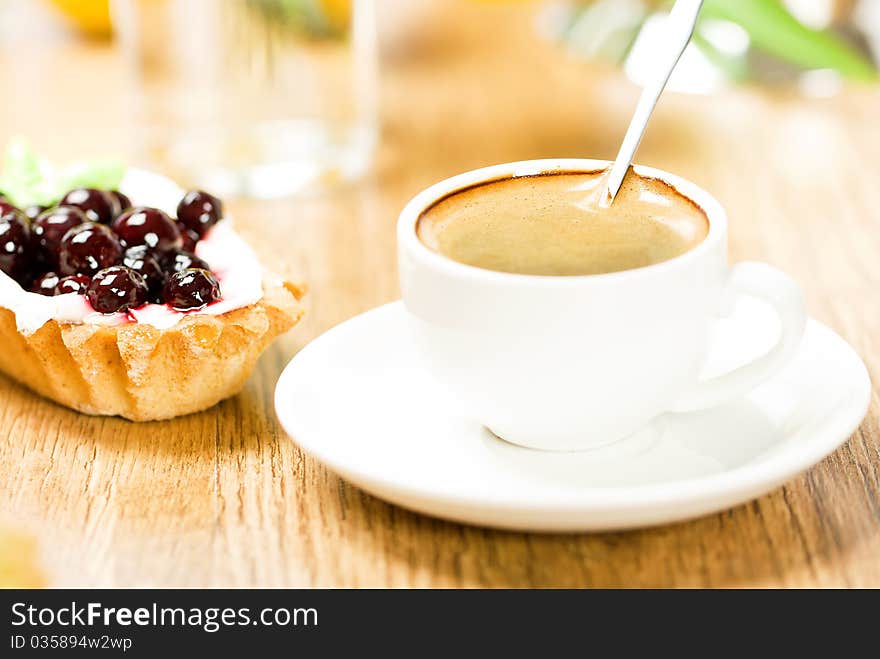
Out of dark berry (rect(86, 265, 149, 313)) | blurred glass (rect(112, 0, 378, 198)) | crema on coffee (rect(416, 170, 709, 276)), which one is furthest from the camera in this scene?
blurred glass (rect(112, 0, 378, 198))

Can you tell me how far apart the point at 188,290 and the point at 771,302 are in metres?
0.43

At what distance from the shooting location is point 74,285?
3.15ft

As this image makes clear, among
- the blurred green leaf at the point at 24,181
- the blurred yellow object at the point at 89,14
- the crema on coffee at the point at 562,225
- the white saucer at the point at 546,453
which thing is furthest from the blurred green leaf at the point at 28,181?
the blurred yellow object at the point at 89,14

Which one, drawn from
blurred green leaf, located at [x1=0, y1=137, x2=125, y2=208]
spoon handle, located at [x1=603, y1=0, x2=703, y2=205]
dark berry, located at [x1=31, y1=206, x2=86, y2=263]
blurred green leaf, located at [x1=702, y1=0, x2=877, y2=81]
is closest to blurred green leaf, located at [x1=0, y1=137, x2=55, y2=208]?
blurred green leaf, located at [x1=0, y1=137, x2=125, y2=208]

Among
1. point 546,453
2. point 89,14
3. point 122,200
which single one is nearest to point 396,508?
point 546,453

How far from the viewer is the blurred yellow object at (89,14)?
85.3 inches

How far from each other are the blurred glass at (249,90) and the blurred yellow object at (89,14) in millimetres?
650

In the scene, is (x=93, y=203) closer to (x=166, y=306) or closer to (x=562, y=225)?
(x=166, y=306)

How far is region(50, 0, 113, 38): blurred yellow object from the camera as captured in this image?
2166 millimetres

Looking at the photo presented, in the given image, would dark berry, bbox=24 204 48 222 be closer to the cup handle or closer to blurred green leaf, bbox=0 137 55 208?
blurred green leaf, bbox=0 137 55 208

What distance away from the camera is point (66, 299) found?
948 mm

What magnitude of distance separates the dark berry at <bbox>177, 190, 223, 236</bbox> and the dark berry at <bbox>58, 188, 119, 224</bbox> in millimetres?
59

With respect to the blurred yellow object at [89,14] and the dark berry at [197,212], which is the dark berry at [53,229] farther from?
the blurred yellow object at [89,14]
